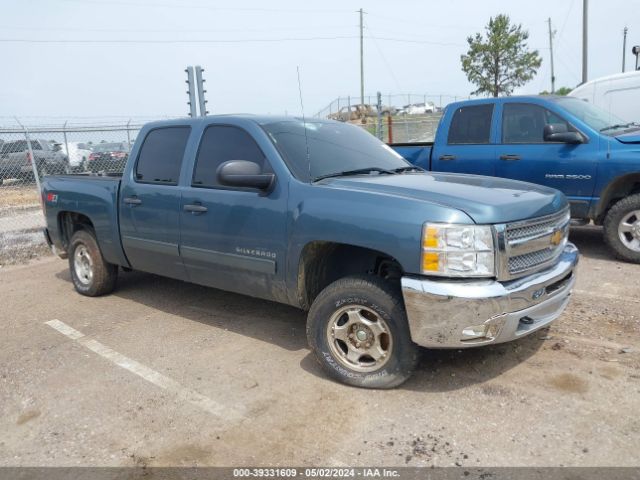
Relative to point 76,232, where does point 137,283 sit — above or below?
below

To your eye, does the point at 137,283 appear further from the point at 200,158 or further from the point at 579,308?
the point at 579,308

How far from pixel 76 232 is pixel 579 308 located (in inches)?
206

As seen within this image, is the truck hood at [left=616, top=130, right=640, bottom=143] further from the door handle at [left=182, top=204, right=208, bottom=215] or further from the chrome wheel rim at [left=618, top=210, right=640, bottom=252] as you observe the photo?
the door handle at [left=182, top=204, right=208, bottom=215]

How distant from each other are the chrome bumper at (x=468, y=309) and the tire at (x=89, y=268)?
3.80m

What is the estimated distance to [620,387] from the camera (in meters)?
3.34

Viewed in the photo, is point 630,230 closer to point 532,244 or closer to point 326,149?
point 532,244

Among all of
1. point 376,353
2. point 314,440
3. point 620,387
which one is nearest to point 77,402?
point 314,440

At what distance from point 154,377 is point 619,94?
9.28m

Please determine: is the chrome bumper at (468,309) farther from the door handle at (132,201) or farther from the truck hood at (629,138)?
the truck hood at (629,138)

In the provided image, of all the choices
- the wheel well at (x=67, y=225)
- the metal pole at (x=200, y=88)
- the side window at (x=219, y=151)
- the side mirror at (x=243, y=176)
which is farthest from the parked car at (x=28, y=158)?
the side mirror at (x=243, y=176)

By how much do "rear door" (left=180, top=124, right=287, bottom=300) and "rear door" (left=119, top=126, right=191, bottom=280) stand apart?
0.17 meters

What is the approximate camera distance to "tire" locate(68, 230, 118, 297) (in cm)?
568

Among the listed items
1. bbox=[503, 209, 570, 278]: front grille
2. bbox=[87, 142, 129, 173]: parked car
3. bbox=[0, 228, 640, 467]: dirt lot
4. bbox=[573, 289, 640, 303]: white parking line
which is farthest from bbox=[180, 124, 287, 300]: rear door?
bbox=[87, 142, 129, 173]: parked car

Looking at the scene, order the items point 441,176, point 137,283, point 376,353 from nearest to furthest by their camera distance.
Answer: point 376,353, point 441,176, point 137,283
